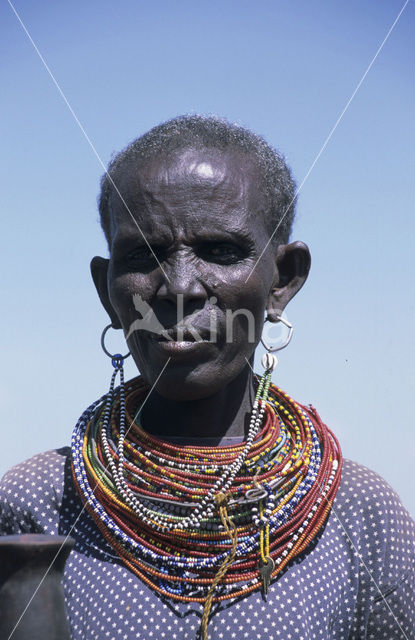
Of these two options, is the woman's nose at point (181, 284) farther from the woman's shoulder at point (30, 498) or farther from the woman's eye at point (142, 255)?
the woman's shoulder at point (30, 498)

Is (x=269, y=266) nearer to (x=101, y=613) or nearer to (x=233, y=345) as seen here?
(x=233, y=345)

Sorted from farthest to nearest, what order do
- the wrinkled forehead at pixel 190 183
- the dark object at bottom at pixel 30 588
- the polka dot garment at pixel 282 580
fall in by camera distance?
the wrinkled forehead at pixel 190 183
the polka dot garment at pixel 282 580
the dark object at bottom at pixel 30 588

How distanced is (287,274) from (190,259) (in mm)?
486

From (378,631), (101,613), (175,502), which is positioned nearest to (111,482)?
(175,502)

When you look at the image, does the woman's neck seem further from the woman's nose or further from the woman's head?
the woman's nose

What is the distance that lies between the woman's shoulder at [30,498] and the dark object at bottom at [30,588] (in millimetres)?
834

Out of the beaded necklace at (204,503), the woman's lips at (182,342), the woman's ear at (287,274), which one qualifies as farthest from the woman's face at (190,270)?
the beaded necklace at (204,503)

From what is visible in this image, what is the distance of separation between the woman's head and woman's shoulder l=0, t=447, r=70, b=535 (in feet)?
1.71

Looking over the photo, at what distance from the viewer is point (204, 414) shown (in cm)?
284

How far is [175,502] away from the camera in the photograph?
264cm

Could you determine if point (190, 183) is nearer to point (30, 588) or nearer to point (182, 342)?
point (182, 342)

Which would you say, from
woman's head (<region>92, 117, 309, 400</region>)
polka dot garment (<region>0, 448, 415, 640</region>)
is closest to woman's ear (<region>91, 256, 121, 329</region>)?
woman's head (<region>92, 117, 309, 400</region>)

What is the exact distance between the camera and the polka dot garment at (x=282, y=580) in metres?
2.48

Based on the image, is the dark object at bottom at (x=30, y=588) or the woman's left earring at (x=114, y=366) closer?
the dark object at bottom at (x=30, y=588)
